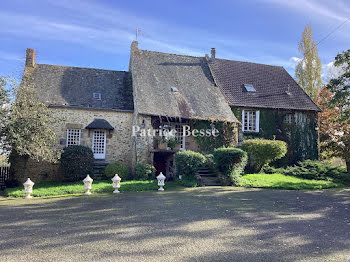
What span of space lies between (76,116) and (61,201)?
742 cm

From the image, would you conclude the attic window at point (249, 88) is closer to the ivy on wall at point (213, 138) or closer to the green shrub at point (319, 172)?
the ivy on wall at point (213, 138)

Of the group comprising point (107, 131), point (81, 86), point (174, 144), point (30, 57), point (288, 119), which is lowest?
point (174, 144)

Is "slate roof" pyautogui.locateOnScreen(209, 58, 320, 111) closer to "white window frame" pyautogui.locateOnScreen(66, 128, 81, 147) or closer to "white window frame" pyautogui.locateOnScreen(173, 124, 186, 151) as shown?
"white window frame" pyautogui.locateOnScreen(173, 124, 186, 151)

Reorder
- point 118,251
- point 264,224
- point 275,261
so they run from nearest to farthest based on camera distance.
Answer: point 275,261, point 118,251, point 264,224

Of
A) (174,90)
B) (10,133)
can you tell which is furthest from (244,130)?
(10,133)

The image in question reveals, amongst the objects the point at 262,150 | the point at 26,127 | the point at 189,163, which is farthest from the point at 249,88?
the point at 26,127

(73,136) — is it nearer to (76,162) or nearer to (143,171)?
(76,162)

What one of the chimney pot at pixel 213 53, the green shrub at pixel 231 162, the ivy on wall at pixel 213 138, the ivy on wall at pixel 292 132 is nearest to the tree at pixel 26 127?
the green shrub at pixel 231 162

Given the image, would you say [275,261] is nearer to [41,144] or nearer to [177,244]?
[177,244]

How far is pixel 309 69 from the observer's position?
28.5m

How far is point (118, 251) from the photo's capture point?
5.28 metres

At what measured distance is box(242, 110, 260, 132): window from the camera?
20.0 metres

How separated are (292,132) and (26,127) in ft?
54.6

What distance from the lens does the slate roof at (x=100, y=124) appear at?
1661 cm
